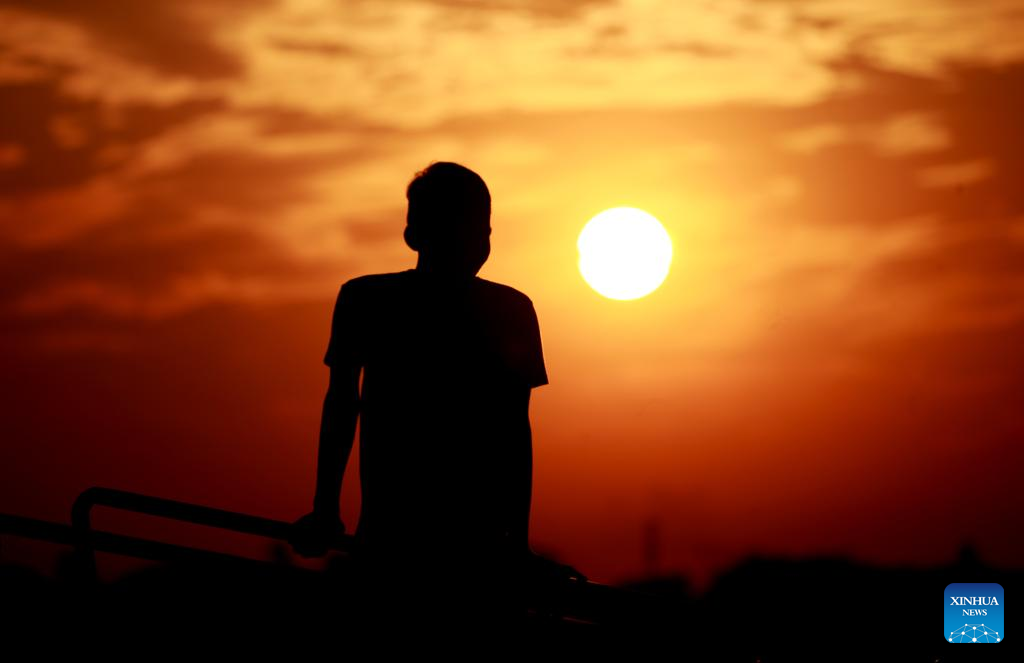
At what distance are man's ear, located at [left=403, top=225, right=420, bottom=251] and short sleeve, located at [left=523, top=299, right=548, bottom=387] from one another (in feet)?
1.10

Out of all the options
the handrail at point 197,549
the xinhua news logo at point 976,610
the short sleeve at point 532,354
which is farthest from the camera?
the xinhua news logo at point 976,610

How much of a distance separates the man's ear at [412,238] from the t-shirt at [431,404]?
0.29 feet

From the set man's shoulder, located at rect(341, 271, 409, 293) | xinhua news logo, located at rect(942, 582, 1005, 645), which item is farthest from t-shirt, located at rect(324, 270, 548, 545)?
xinhua news logo, located at rect(942, 582, 1005, 645)

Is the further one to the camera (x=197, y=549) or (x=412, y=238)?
(x=197, y=549)

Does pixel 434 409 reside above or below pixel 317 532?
above

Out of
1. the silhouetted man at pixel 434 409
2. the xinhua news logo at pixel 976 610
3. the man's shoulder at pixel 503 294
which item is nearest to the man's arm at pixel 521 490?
the silhouetted man at pixel 434 409

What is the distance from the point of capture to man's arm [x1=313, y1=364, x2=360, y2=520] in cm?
343

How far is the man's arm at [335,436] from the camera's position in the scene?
3426 millimetres

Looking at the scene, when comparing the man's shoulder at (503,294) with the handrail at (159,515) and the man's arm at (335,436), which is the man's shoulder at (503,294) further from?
the handrail at (159,515)

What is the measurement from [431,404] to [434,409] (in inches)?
0.6

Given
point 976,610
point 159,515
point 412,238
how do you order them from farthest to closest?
1. point 976,610
2. point 159,515
3. point 412,238

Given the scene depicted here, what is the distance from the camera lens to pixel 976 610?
21.2ft

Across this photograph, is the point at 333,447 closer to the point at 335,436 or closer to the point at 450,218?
the point at 335,436

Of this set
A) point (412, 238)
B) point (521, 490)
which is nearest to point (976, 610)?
point (521, 490)
